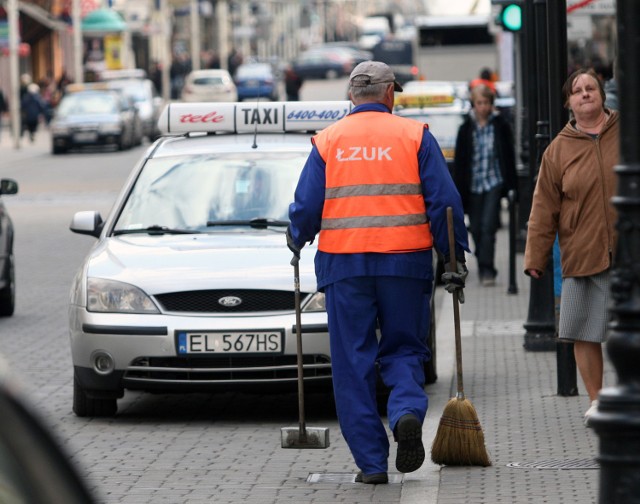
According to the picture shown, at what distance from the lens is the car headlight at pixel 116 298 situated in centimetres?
865

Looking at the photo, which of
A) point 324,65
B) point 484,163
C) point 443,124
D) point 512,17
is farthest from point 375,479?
point 324,65

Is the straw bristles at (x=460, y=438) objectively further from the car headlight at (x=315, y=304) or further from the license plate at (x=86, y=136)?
the license plate at (x=86, y=136)

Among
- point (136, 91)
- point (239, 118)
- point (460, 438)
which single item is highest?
point (136, 91)

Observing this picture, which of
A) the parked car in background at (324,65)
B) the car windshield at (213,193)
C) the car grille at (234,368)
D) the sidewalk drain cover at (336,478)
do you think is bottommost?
the sidewalk drain cover at (336,478)

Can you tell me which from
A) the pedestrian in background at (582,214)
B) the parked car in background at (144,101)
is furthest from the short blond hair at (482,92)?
the parked car in background at (144,101)

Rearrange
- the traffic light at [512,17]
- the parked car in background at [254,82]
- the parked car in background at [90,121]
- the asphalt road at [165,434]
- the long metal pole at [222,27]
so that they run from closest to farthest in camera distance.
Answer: the asphalt road at [165,434] → the traffic light at [512,17] → the parked car in background at [90,121] → the parked car in background at [254,82] → the long metal pole at [222,27]

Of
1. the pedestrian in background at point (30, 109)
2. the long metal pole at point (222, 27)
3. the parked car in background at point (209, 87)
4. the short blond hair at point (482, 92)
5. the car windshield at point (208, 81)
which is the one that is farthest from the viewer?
the long metal pole at point (222, 27)

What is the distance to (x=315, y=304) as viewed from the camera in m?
8.61

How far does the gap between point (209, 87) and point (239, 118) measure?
49.5m

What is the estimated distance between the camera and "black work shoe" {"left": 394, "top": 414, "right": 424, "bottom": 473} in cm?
687

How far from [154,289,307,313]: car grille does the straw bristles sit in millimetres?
1522

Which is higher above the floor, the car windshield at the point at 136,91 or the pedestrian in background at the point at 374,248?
the car windshield at the point at 136,91

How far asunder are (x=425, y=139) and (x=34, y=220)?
17.8 meters

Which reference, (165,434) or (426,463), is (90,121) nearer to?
(165,434)
